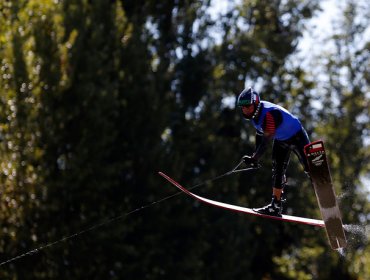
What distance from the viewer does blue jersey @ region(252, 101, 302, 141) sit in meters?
13.8

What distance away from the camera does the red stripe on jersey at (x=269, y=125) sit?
45.3 feet

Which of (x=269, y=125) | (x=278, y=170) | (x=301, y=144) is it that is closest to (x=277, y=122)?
(x=269, y=125)

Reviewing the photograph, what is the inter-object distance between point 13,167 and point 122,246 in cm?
518

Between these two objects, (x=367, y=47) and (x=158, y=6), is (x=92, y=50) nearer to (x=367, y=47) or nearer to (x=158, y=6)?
(x=158, y=6)

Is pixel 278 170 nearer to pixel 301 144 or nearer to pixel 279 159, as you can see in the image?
pixel 279 159

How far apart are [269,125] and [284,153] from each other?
998 millimetres

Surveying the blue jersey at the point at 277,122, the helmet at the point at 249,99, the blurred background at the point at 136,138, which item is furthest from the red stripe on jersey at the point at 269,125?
the blurred background at the point at 136,138

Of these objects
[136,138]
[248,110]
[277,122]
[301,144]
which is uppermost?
[248,110]

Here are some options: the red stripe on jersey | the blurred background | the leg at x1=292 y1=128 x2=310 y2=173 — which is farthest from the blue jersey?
the blurred background

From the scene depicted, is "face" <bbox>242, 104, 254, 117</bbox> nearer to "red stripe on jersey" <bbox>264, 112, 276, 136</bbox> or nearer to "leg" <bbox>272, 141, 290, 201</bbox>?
"red stripe on jersey" <bbox>264, 112, 276, 136</bbox>

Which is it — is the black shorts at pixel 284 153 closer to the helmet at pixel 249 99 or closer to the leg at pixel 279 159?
the leg at pixel 279 159

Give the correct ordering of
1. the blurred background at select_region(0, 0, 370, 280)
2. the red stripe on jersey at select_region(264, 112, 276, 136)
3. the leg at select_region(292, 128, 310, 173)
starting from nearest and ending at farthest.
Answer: the red stripe on jersey at select_region(264, 112, 276, 136) < the leg at select_region(292, 128, 310, 173) < the blurred background at select_region(0, 0, 370, 280)

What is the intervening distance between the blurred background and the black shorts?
19.3 m

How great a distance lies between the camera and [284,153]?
1464 cm
